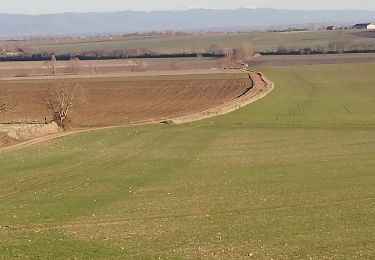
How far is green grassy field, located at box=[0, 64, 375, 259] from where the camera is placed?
2081 cm

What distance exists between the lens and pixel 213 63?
12900 centimetres

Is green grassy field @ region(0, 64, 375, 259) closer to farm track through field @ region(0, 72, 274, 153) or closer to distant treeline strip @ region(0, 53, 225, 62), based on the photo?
farm track through field @ region(0, 72, 274, 153)

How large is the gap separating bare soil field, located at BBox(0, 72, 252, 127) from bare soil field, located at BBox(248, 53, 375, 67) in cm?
2808

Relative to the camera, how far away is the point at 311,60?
12544 centimetres

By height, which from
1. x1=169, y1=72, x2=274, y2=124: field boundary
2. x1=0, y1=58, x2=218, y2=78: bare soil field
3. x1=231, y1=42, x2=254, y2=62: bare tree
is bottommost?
x1=0, y1=58, x2=218, y2=78: bare soil field

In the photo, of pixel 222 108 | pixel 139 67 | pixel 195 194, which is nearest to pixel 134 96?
pixel 222 108

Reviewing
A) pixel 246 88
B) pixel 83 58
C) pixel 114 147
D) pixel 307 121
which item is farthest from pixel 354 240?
pixel 83 58

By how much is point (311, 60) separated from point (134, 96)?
5603 cm

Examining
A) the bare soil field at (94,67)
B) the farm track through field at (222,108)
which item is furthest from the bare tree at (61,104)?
the bare soil field at (94,67)

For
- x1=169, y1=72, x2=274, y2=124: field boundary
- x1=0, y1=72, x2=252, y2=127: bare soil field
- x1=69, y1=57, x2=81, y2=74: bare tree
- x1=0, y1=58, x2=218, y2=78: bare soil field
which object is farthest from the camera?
x1=69, y1=57, x2=81, y2=74: bare tree

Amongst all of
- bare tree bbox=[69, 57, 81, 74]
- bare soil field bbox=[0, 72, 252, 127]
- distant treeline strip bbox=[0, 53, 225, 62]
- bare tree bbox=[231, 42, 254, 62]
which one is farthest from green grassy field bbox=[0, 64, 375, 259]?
distant treeline strip bbox=[0, 53, 225, 62]

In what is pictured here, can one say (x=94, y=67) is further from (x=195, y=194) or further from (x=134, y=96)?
(x=195, y=194)

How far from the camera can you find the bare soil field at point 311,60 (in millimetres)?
118000

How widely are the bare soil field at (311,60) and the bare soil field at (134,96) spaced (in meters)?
28.1
